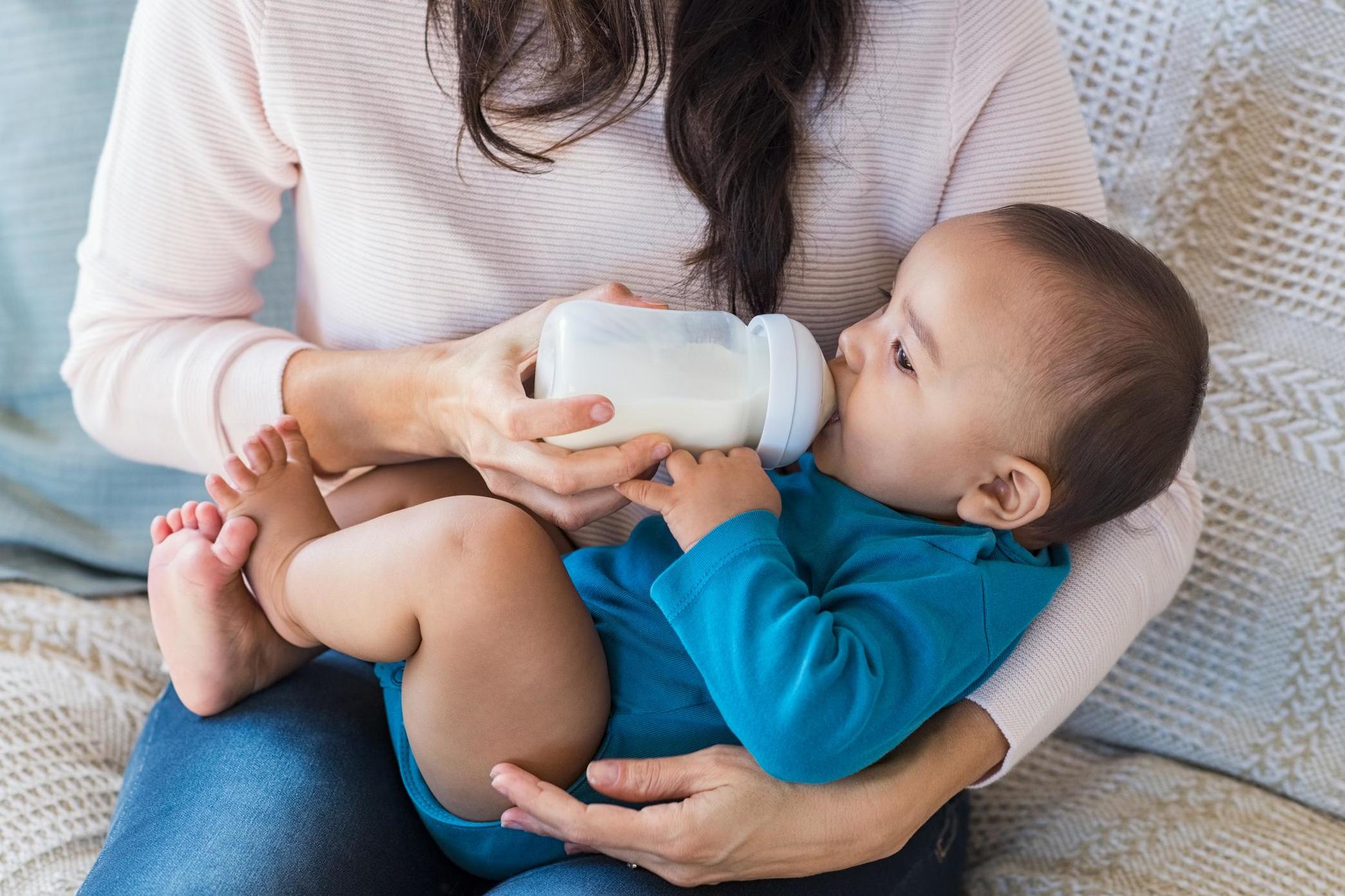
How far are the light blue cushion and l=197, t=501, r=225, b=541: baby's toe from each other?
44 cm

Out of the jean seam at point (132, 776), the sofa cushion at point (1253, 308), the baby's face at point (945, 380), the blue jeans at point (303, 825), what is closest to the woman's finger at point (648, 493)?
the baby's face at point (945, 380)

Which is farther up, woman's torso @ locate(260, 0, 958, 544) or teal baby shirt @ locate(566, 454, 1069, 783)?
woman's torso @ locate(260, 0, 958, 544)

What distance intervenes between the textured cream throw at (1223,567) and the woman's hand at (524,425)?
1.74 feet

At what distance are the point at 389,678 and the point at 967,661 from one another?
498mm

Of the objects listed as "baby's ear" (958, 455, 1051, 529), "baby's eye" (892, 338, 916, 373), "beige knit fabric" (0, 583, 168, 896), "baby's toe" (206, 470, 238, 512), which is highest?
"baby's eye" (892, 338, 916, 373)

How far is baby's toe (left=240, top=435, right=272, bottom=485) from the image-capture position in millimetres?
962

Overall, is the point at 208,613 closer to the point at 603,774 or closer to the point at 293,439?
the point at 293,439

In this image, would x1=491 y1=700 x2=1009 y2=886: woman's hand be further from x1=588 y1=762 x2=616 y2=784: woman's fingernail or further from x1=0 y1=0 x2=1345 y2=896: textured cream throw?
x1=0 y1=0 x2=1345 y2=896: textured cream throw

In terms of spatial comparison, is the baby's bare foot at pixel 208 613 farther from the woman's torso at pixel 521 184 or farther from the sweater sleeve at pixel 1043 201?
the sweater sleeve at pixel 1043 201

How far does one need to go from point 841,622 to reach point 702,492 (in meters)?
0.14

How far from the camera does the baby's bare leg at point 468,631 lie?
86 centimetres

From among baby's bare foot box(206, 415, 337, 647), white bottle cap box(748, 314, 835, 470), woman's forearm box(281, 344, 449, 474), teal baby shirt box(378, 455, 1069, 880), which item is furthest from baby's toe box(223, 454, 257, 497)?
white bottle cap box(748, 314, 835, 470)

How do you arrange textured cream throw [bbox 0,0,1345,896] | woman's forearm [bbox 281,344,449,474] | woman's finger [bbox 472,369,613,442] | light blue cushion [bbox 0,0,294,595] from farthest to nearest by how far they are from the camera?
light blue cushion [bbox 0,0,294,595] → textured cream throw [bbox 0,0,1345,896] → woman's forearm [bbox 281,344,449,474] → woman's finger [bbox 472,369,613,442]

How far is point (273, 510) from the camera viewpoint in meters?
0.96
